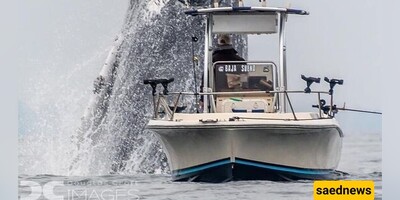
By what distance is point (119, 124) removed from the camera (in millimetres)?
20266

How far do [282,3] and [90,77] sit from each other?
69.6 inches

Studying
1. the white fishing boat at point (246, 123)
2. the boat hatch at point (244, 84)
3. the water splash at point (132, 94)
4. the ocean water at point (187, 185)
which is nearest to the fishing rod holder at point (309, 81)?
the white fishing boat at point (246, 123)

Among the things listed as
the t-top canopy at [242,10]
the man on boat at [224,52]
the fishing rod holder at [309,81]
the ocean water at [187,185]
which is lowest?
the ocean water at [187,185]

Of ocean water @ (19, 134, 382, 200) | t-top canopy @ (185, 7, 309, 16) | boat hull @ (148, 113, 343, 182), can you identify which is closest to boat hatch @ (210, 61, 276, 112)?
t-top canopy @ (185, 7, 309, 16)

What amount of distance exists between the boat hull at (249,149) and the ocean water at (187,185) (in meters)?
0.08

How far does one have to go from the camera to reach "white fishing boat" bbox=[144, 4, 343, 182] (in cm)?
1816

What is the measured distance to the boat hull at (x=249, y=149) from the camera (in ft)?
59.4

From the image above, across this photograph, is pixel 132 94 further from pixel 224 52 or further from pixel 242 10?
pixel 242 10

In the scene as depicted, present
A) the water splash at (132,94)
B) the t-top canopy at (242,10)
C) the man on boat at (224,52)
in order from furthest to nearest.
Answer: the water splash at (132,94)
the man on boat at (224,52)
the t-top canopy at (242,10)

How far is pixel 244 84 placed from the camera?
1897cm

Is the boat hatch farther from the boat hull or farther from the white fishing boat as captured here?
the boat hull

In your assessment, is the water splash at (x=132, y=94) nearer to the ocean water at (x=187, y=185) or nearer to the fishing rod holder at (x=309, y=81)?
the ocean water at (x=187, y=185)

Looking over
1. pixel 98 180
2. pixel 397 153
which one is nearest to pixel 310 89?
pixel 397 153

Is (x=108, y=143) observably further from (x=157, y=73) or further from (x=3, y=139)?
(x=3, y=139)
